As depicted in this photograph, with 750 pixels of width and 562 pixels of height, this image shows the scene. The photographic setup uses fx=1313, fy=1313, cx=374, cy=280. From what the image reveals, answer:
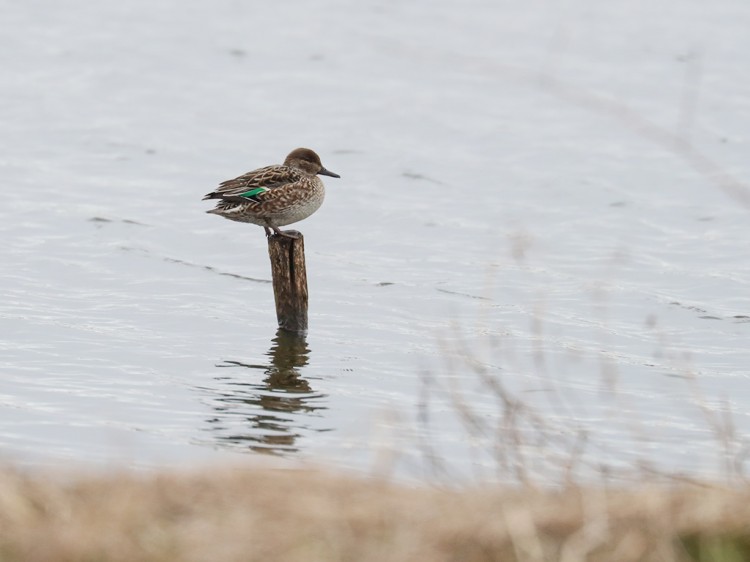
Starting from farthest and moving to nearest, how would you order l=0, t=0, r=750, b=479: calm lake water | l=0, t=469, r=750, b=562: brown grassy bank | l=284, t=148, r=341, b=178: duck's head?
1. l=284, t=148, r=341, b=178: duck's head
2. l=0, t=0, r=750, b=479: calm lake water
3. l=0, t=469, r=750, b=562: brown grassy bank

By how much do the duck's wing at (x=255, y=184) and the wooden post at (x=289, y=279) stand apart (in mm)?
524

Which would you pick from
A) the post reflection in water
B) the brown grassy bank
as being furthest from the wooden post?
the brown grassy bank

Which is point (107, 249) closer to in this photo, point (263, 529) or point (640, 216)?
point (640, 216)

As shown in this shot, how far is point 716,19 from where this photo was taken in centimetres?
2867

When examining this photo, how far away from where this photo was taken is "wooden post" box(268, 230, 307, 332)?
11.5 m

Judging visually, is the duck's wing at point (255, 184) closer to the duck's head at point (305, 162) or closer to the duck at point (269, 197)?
the duck at point (269, 197)

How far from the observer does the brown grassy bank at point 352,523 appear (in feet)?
13.1

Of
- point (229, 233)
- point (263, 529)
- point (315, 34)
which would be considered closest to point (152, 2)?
point (315, 34)

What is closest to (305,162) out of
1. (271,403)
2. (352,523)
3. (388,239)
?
(271,403)

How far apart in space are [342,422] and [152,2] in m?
22.8

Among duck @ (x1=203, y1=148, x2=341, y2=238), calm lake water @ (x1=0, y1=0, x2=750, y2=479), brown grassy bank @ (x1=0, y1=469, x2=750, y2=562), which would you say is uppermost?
brown grassy bank @ (x1=0, y1=469, x2=750, y2=562)

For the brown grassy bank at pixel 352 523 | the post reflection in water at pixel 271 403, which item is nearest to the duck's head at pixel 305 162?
the post reflection in water at pixel 271 403

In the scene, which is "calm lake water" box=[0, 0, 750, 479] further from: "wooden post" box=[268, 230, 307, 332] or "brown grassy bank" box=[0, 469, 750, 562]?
"brown grassy bank" box=[0, 469, 750, 562]

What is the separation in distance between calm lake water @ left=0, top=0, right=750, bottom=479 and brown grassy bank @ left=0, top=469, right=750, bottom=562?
0.47 metres
